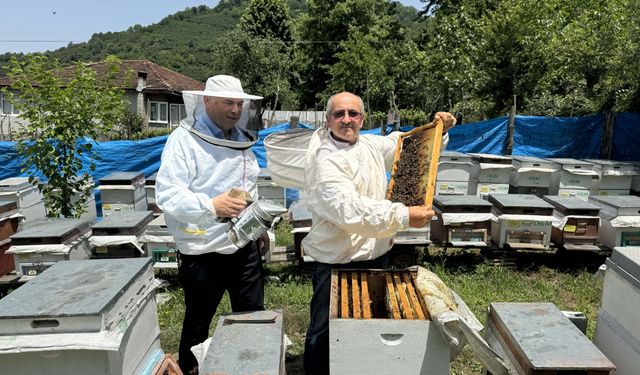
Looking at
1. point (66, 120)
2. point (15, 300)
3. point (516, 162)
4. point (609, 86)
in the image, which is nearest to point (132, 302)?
point (15, 300)

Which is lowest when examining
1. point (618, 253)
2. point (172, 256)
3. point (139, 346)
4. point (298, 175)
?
point (172, 256)

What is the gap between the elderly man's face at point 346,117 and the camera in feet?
7.80

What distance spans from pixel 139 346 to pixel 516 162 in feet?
18.7

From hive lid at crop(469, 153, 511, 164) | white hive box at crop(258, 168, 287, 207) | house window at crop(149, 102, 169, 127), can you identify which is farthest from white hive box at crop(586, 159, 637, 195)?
house window at crop(149, 102, 169, 127)

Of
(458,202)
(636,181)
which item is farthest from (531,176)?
(458,202)

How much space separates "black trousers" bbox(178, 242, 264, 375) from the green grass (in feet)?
3.11

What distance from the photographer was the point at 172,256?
4391 millimetres

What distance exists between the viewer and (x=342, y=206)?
2.08 meters

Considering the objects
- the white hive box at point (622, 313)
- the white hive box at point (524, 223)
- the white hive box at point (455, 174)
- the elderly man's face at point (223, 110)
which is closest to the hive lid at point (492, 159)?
the white hive box at point (455, 174)

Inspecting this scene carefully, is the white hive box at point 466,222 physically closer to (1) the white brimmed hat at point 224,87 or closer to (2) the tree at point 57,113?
(1) the white brimmed hat at point 224,87

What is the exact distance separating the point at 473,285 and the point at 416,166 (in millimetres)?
2667

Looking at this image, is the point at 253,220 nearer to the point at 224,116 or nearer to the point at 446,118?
the point at 224,116

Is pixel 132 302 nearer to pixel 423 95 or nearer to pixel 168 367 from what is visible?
pixel 168 367

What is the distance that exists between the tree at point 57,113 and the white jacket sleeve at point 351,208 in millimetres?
4129
